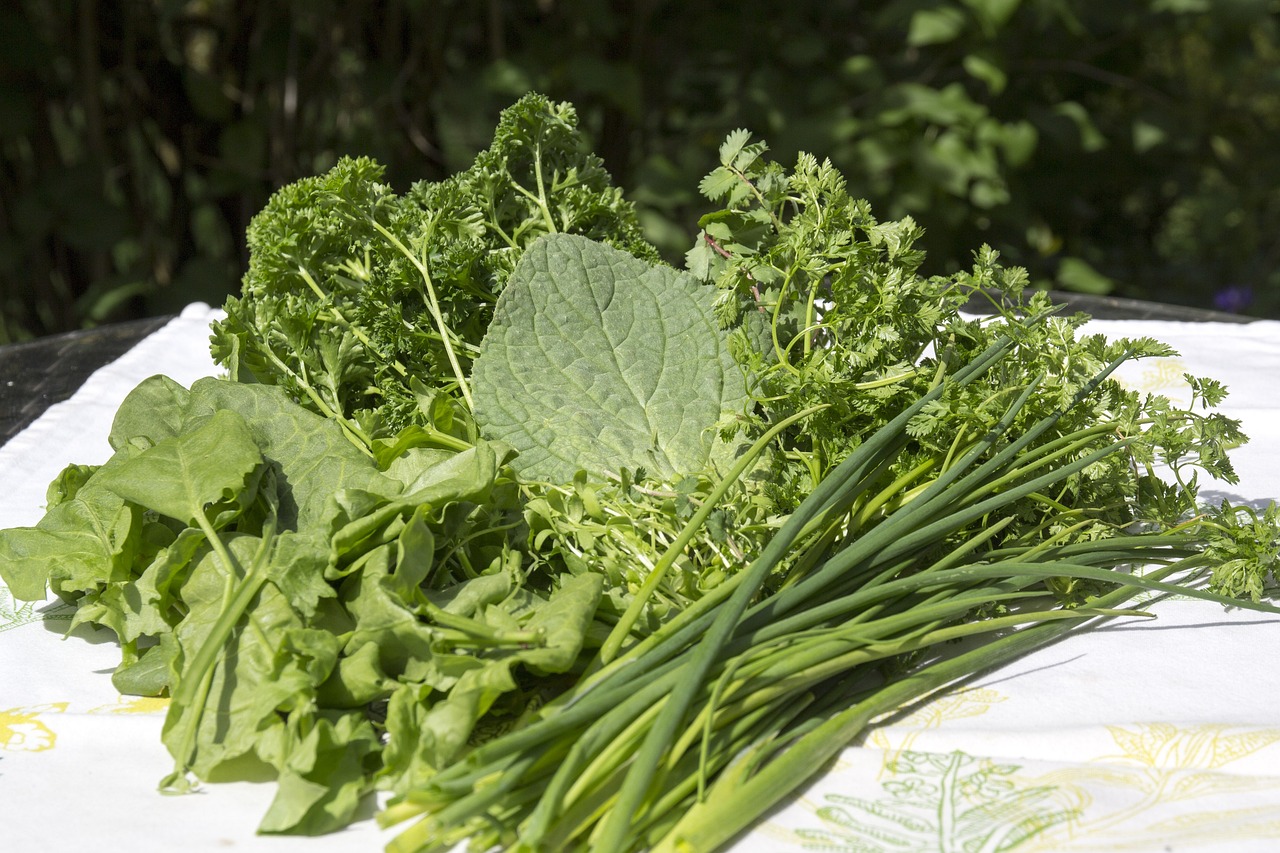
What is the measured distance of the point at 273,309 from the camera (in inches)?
37.9

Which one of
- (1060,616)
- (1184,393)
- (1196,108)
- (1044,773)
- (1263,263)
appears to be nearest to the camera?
(1044,773)

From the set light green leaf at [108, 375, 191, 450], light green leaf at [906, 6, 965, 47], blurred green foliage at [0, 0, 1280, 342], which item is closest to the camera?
light green leaf at [108, 375, 191, 450]

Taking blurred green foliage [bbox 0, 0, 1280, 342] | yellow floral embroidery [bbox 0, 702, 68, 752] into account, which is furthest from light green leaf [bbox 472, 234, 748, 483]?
blurred green foliage [bbox 0, 0, 1280, 342]

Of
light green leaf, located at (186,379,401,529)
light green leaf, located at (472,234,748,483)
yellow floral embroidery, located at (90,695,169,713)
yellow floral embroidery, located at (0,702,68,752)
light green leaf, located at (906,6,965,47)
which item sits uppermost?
light green leaf, located at (906,6,965,47)

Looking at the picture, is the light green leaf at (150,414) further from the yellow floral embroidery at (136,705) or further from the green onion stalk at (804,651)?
the green onion stalk at (804,651)

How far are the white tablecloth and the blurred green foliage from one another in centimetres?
161

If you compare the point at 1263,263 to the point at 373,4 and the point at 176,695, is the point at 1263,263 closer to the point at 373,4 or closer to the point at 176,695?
the point at 373,4

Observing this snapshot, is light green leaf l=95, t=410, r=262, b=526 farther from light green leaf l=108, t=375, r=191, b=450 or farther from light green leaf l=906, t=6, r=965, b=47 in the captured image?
light green leaf l=906, t=6, r=965, b=47

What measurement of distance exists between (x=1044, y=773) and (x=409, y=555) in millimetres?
383

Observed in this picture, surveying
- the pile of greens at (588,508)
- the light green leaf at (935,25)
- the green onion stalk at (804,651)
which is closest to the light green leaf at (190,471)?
the pile of greens at (588,508)

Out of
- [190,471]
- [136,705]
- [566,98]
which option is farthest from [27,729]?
[566,98]

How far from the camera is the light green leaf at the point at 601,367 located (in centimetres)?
90

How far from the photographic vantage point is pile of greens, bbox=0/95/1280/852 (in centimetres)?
63

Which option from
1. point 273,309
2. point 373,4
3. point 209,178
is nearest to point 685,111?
point 373,4
